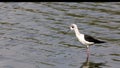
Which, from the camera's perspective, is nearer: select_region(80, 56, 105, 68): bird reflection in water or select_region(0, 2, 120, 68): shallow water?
select_region(80, 56, 105, 68): bird reflection in water

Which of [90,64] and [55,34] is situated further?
[55,34]

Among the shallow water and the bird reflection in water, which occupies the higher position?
the shallow water

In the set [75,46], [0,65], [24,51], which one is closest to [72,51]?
[75,46]

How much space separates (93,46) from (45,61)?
4041 millimetres

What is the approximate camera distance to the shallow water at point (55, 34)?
1898 centimetres

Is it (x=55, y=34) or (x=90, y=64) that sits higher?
(x=55, y=34)

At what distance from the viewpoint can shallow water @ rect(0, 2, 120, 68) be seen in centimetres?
1898

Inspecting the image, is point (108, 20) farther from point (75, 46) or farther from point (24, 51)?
point (24, 51)

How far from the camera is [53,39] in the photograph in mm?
22844

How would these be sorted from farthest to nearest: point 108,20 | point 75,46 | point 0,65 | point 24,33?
point 108,20, point 24,33, point 75,46, point 0,65

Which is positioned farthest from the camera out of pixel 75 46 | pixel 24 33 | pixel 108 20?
pixel 108 20

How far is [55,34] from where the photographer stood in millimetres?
23859

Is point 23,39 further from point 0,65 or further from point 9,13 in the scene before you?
point 9,13

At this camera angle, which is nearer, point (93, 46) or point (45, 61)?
point (45, 61)
